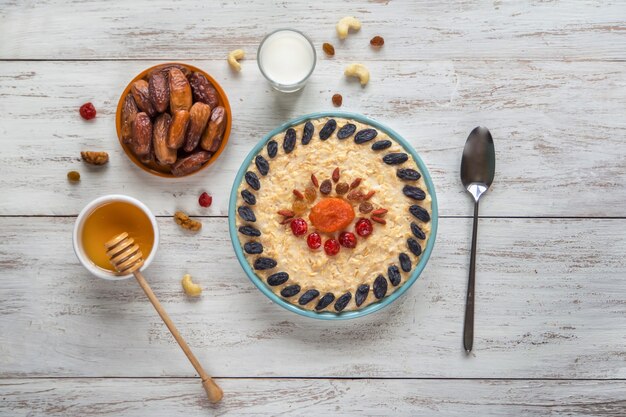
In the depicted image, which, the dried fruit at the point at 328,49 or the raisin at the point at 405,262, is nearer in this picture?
the raisin at the point at 405,262

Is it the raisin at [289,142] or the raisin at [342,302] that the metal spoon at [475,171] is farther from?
the raisin at [289,142]

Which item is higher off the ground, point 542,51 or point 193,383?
point 542,51

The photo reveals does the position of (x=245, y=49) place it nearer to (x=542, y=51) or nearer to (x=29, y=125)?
(x=29, y=125)

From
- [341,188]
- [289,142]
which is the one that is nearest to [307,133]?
[289,142]

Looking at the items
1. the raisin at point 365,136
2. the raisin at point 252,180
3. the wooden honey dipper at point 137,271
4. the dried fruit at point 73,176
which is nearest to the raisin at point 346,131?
the raisin at point 365,136

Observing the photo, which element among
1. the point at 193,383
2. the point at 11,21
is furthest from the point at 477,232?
the point at 11,21

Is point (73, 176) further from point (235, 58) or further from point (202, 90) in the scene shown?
point (235, 58)
